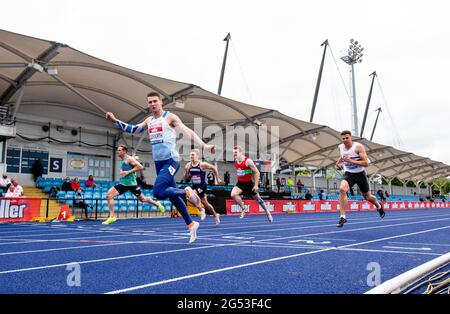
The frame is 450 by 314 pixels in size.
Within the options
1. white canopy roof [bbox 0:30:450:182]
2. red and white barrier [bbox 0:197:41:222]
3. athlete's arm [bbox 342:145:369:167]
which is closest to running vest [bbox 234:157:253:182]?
athlete's arm [bbox 342:145:369:167]

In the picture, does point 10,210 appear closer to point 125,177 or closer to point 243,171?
point 125,177

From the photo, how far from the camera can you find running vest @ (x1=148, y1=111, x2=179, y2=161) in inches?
220

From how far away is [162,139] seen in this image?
5.59m

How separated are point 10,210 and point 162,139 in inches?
429

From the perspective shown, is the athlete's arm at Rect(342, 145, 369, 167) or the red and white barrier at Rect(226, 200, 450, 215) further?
the red and white barrier at Rect(226, 200, 450, 215)

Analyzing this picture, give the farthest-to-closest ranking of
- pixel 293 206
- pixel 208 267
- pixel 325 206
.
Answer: pixel 325 206
pixel 293 206
pixel 208 267

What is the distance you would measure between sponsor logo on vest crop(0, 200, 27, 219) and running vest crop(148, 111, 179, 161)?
1056 cm

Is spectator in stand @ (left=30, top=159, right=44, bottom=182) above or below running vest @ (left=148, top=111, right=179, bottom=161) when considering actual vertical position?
above

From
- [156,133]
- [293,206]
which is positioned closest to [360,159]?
[156,133]

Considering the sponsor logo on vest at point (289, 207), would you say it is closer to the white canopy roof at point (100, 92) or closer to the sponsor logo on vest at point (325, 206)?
the sponsor logo on vest at point (325, 206)

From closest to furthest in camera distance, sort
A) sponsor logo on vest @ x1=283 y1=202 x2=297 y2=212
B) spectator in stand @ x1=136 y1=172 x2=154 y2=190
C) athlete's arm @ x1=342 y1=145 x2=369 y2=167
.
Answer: athlete's arm @ x1=342 y1=145 x2=369 y2=167, spectator in stand @ x1=136 y1=172 x2=154 y2=190, sponsor logo on vest @ x1=283 y1=202 x2=297 y2=212

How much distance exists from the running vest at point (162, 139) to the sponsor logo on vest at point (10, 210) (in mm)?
10559

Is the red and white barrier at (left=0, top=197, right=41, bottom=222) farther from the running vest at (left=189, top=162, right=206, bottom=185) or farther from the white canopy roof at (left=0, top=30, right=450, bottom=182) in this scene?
the running vest at (left=189, top=162, right=206, bottom=185)

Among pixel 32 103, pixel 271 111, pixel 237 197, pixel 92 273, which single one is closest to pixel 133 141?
pixel 32 103
